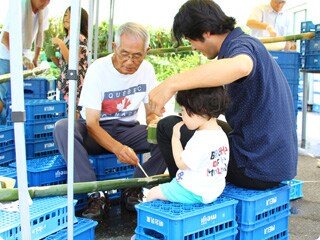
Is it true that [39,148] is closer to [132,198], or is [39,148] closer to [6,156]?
[6,156]

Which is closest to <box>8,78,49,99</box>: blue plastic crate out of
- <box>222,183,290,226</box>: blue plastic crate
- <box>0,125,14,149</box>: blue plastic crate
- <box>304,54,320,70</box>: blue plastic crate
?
<box>0,125,14,149</box>: blue plastic crate

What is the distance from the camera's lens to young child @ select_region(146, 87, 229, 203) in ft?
7.30

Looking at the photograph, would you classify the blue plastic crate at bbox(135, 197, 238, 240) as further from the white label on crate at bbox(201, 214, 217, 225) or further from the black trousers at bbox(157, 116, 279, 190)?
the black trousers at bbox(157, 116, 279, 190)

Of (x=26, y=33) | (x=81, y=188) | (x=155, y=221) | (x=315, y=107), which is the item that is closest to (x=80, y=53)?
(x=26, y=33)

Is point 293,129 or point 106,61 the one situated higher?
point 106,61

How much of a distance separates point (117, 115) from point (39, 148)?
88 cm

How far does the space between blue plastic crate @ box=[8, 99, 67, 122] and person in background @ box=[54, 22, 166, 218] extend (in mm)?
656

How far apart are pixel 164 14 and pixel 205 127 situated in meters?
13.0

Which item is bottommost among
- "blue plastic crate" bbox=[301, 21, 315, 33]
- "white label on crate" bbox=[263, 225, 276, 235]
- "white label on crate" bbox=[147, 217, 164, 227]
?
"white label on crate" bbox=[263, 225, 276, 235]

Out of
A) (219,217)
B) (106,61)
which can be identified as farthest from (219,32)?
(106,61)

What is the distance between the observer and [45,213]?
2.16 metres

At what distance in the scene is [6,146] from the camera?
370 centimetres

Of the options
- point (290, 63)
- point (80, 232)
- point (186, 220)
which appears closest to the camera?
point (186, 220)

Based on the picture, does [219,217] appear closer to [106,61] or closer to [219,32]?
[219,32]
